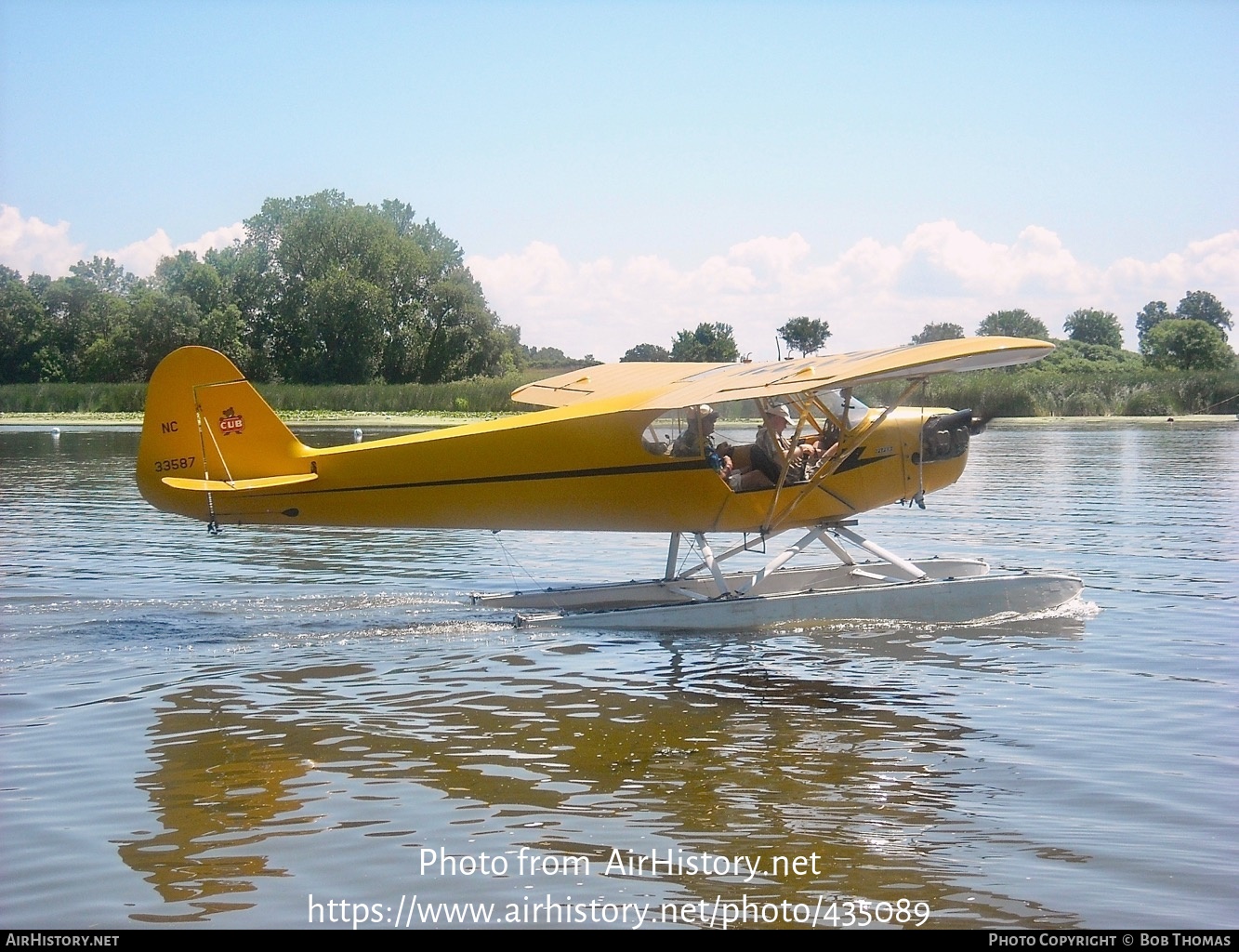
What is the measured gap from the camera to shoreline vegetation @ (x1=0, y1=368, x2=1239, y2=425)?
47.6 metres

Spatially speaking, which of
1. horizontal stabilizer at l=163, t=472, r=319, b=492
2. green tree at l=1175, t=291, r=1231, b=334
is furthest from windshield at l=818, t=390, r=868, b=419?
green tree at l=1175, t=291, r=1231, b=334

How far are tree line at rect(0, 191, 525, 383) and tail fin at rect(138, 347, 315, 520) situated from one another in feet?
193

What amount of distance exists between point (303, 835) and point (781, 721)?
126 inches

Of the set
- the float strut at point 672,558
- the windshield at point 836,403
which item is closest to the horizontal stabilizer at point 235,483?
the float strut at point 672,558

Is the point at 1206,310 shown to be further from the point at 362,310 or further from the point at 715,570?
the point at 715,570

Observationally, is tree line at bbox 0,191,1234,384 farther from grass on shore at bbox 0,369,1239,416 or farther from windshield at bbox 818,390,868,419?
windshield at bbox 818,390,868,419

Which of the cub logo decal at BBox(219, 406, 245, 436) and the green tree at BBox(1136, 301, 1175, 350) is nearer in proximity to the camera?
the cub logo decal at BBox(219, 406, 245, 436)

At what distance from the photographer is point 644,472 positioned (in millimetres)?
10219

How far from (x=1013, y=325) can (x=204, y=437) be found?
3685 inches

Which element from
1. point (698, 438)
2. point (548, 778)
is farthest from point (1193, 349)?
point (548, 778)

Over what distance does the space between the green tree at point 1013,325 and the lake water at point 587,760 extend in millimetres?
84980

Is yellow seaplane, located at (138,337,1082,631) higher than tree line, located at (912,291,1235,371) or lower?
lower

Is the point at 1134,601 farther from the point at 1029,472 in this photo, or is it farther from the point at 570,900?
the point at 1029,472

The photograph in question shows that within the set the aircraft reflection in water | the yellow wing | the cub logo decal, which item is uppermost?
the yellow wing
